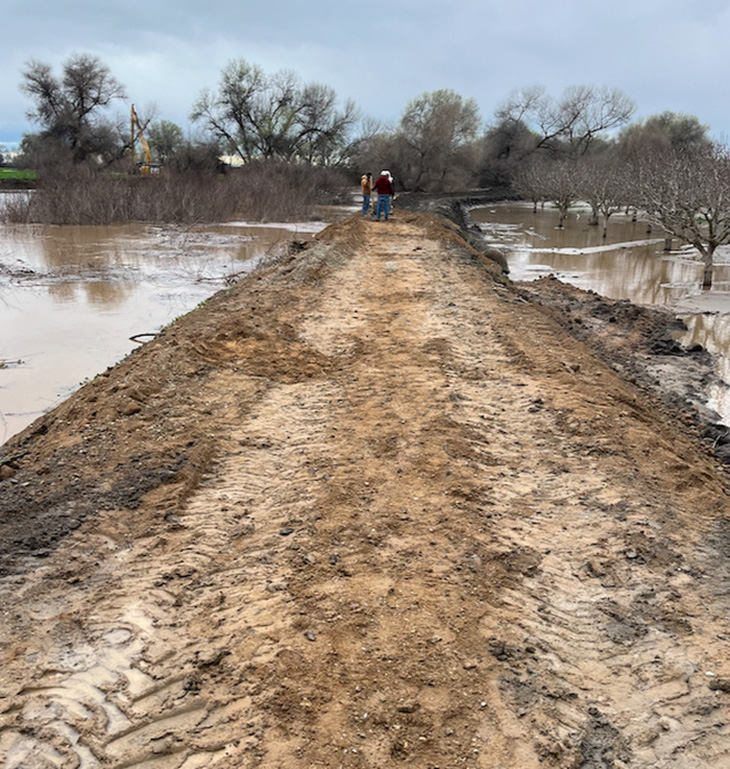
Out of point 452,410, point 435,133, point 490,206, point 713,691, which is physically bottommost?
point 713,691

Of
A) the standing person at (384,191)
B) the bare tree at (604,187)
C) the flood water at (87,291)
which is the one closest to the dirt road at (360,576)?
the flood water at (87,291)

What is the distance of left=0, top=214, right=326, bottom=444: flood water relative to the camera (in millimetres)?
10086

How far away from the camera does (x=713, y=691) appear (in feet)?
11.0

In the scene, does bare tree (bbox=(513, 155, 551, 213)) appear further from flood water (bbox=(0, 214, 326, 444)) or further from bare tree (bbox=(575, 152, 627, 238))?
flood water (bbox=(0, 214, 326, 444))

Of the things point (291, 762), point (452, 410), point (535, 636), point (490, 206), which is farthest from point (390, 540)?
point (490, 206)

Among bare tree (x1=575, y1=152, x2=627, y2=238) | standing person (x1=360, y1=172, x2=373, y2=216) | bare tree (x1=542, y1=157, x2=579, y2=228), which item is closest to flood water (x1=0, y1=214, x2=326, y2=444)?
standing person (x1=360, y1=172, x2=373, y2=216)

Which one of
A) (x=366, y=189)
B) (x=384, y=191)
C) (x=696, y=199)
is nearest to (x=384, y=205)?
(x=366, y=189)

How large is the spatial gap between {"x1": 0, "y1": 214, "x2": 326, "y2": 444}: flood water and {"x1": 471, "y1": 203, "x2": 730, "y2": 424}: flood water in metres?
10.1

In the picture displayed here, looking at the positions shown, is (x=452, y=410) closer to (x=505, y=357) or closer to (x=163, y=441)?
(x=505, y=357)

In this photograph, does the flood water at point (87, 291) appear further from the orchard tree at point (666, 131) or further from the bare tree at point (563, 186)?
the orchard tree at point (666, 131)

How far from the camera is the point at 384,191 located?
72.3 feet

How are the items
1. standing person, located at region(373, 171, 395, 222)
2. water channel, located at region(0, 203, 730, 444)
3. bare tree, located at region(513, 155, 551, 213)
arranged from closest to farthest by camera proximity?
water channel, located at region(0, 203, 730, 444)
standing person, located at region(373, 171, 395, 222)
bare tree, located at region(513, 155, 551, 213)

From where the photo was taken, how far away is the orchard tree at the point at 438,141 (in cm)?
6316

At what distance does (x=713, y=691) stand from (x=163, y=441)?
4681 mm
